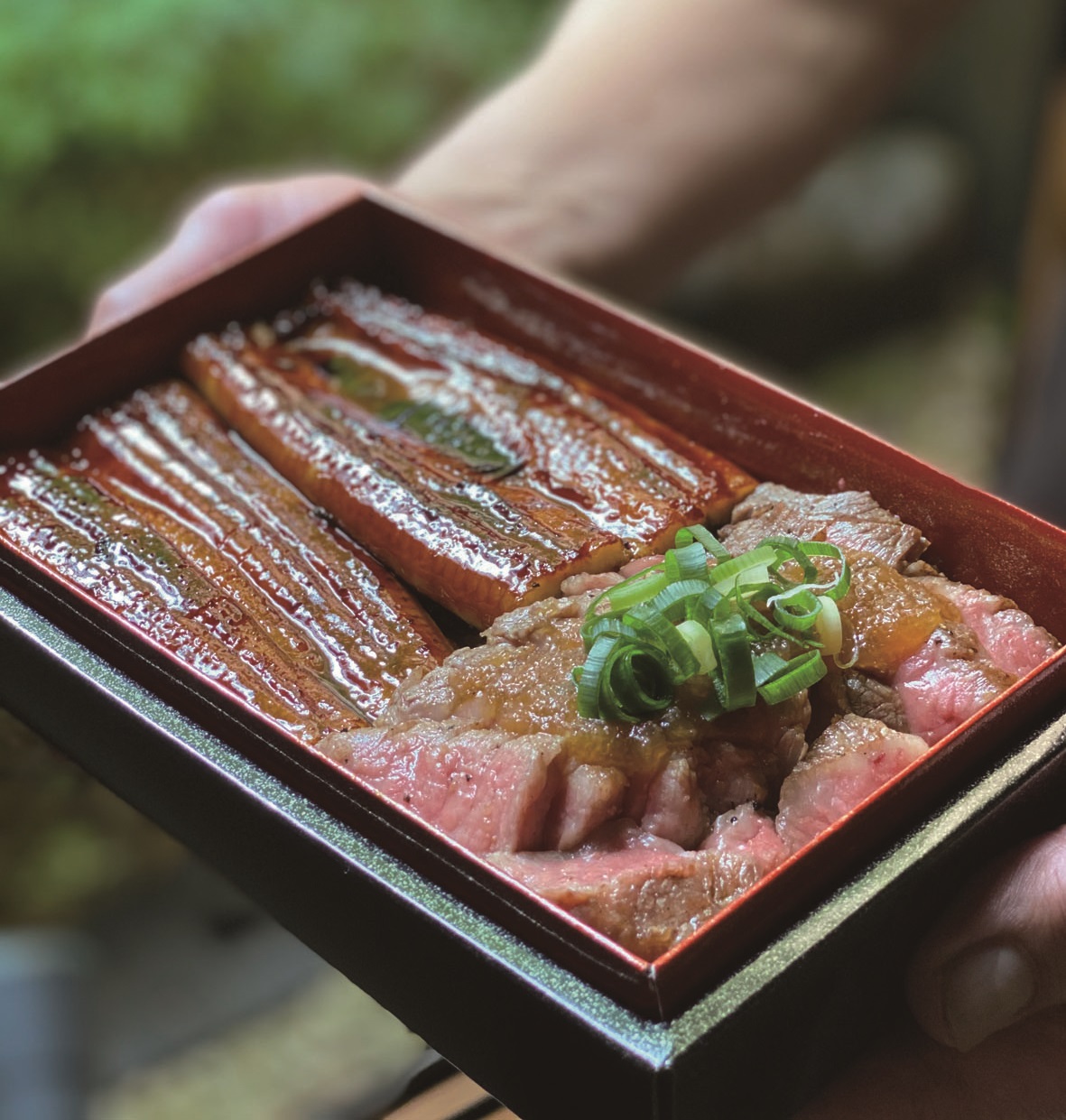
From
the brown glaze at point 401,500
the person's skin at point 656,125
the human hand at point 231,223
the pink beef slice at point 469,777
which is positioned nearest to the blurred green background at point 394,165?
the person's skin at point 656,125

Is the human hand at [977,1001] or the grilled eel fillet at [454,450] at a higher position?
the grilled eel fillet at [454,450]

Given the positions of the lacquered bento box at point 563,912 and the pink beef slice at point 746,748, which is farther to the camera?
the pink beef slice at point 746,748

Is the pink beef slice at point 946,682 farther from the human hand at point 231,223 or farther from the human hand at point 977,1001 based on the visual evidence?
the human hand at point 231,223

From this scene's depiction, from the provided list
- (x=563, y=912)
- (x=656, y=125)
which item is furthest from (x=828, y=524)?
(x=656, y=125)

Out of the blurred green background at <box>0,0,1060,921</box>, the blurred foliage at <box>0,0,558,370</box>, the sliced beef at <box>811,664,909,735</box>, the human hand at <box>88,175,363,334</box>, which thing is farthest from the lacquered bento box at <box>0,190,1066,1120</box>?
the blurred foliage at <box>0,0,558,370</box>

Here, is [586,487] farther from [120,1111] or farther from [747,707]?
[120,1111]

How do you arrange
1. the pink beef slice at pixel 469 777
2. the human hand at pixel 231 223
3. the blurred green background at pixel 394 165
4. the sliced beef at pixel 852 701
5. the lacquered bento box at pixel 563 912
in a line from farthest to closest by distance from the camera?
the blurred green background at pixel 394 165, the human hand at pixel 231 223, the sliced beef at pixel 852 701, the pink beef slice at pixel 469 777, the lacquered bento box at pixel 563 912

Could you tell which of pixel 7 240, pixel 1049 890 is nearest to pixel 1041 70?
pixel 7 240

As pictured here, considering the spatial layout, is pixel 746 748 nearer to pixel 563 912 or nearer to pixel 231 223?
pixel 563 912
